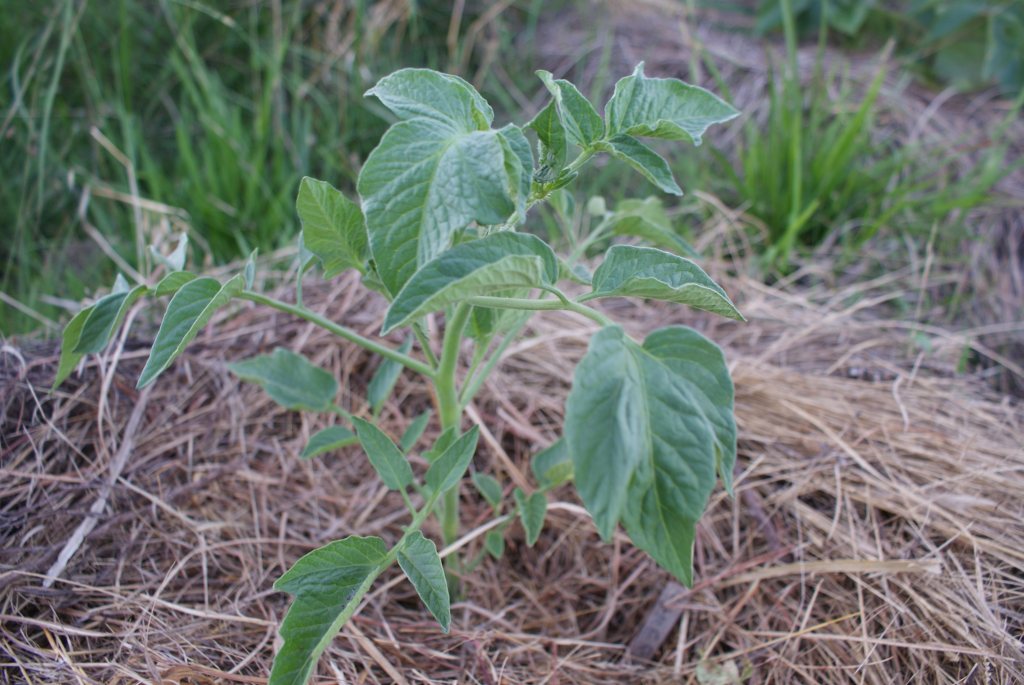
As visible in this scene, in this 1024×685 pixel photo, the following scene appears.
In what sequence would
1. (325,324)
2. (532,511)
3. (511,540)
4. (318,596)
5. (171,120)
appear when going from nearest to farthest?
(318,596), (325,324), (532,511), (511,540), (171,120)

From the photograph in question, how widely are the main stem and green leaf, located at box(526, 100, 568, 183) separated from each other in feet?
0.54

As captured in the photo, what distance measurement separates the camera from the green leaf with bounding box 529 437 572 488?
1.01 m

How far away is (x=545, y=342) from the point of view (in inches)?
58.0

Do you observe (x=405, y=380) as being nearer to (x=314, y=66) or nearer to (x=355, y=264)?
(x=355, y=264)

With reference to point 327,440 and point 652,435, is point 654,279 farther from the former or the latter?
point 327,440

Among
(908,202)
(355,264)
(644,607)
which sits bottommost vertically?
(644,607)

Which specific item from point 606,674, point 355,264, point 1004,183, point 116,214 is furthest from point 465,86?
point 1004,183

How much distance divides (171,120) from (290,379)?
5.02 feet

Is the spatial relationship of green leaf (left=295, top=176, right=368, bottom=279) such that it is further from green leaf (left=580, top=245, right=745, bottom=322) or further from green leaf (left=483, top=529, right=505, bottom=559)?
green leaf (left=483, top=529, right=505, bottom=559)

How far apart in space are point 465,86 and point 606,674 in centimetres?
72

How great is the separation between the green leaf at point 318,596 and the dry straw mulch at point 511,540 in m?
0.18

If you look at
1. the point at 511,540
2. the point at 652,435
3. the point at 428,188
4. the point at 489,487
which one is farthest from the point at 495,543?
the point at 428,188

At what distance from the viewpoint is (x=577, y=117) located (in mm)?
753

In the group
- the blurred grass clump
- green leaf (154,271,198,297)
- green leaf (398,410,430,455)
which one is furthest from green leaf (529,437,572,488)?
the blurred grass clump
